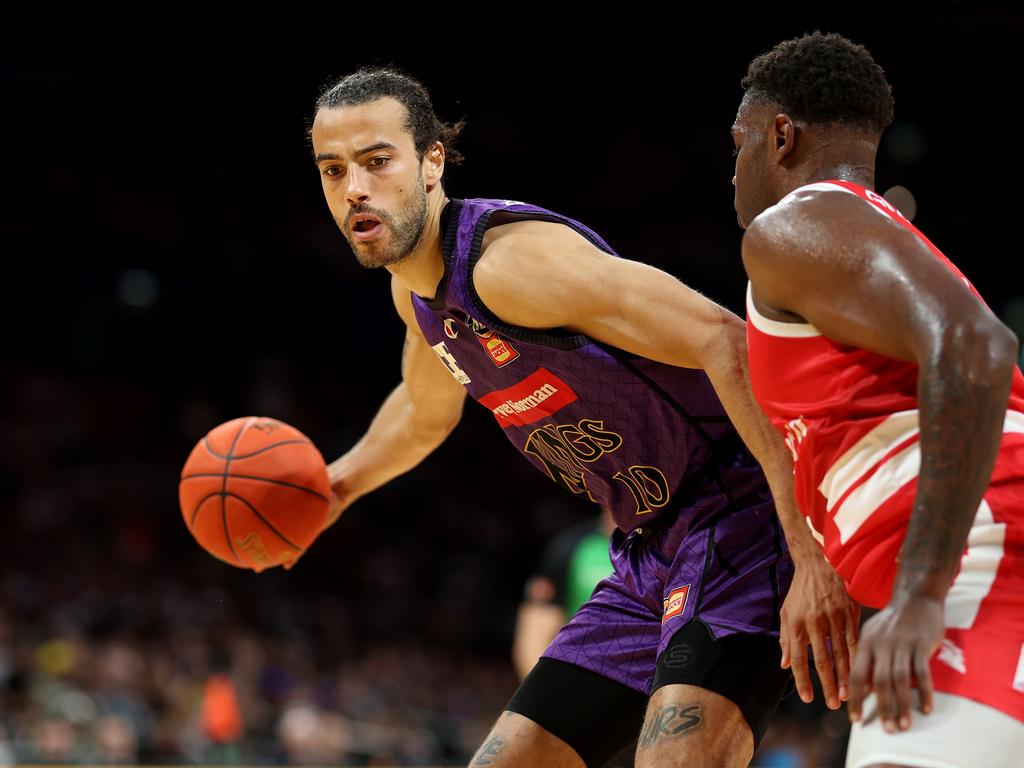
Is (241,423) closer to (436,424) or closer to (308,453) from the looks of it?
(308,453)

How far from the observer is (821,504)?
97.0 inches

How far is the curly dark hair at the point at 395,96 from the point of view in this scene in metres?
3.72

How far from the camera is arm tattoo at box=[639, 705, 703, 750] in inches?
116

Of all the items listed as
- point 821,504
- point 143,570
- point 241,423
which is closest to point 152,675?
A: point 143,570

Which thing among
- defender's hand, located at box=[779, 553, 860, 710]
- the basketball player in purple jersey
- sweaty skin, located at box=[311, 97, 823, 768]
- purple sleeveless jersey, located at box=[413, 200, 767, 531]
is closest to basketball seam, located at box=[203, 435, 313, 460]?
sweaty skin, located at box=[311, 97, 823, 768]

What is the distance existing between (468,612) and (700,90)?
278 inches

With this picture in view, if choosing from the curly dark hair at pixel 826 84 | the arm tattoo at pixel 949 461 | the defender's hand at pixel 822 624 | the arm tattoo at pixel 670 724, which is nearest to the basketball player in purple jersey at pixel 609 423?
the arm tattoo at pixel 670 724

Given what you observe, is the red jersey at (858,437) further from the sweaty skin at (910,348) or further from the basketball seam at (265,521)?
the basketball seam at (265,521)

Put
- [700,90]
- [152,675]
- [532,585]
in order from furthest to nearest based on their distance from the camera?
[700,90] < [152,675] < [532,585]

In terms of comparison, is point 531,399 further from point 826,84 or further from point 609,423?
point 826,84

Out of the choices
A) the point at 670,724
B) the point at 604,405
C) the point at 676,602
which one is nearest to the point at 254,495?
the point at 604,405

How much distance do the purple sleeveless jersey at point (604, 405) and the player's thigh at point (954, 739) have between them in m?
1.32

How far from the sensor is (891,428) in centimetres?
226

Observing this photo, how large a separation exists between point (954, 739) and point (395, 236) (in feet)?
6.86
